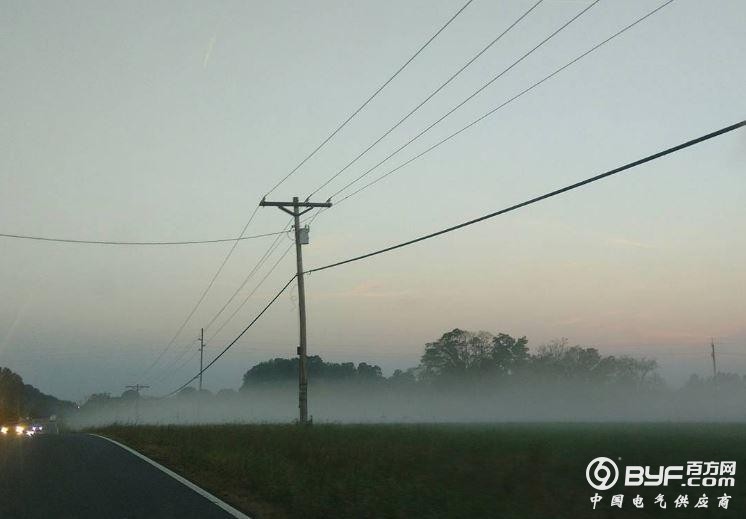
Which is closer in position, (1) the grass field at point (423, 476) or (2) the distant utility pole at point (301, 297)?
(1) the grass field at point (423, 476)

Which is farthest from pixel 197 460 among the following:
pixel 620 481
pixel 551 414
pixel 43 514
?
pixel 551 414

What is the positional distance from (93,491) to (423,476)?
6614 mm

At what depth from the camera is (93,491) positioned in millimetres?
15656

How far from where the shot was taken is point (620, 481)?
49.6 feet

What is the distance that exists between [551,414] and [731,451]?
364ft

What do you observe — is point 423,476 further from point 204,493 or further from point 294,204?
point 294,204

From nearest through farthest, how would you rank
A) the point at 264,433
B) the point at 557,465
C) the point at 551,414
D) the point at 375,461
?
the point at 557,465
the point at 375,461
the point at 264,433
the point at 551,414

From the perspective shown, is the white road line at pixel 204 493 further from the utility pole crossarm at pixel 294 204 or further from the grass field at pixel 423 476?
the utility pole crossarm at pixel 294 204

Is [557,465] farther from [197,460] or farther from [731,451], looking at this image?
[197,460]
